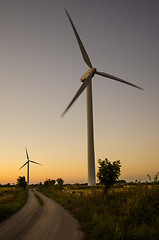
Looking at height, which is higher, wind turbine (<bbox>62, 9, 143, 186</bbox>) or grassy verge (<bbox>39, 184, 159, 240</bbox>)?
wind turbine (<bbox>62, 9, 143, 186</bbox>)

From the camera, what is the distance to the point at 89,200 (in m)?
20.6

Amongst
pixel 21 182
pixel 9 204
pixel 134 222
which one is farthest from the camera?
pixel 21 182

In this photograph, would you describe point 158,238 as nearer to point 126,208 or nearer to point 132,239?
point 132,239

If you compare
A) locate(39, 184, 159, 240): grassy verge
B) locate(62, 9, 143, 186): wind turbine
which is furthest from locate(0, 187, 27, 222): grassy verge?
locate(62, 9, 143, 186): wind turbine

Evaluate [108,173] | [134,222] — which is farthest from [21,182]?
[134,222]

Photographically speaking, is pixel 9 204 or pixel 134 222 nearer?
pixel 134 222

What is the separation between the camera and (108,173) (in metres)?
25.6

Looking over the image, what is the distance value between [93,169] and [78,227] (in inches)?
996

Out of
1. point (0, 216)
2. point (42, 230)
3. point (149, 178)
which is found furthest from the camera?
point (0, 216)

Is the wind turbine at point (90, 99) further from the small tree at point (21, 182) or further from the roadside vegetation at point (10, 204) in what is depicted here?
the small tree at point (21, 182)

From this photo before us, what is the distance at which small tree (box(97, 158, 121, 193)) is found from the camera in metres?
25.3

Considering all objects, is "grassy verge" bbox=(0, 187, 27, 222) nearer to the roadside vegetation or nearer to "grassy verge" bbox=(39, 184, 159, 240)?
the roadside vegetation

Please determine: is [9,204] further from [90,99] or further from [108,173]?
[90,99]

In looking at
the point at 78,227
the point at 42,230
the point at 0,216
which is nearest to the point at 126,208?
the point at 78,227
